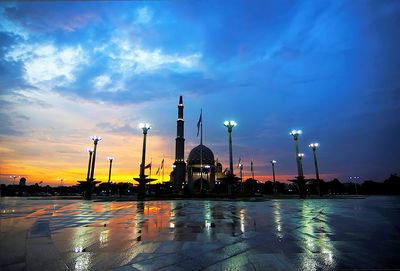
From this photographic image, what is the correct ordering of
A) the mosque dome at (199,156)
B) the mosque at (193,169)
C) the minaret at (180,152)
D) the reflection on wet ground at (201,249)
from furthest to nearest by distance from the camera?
the mosque dome at (199,156)
the mosque at (193,169)
the minaret at (180,152)
the reflection on wet ground at (201,249)

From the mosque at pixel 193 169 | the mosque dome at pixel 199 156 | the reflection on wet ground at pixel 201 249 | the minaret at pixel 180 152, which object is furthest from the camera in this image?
the mosque dome at pixel 199 156

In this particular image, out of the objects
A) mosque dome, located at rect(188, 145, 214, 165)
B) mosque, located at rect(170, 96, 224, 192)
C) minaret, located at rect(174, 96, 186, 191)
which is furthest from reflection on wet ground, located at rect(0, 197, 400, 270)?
mosque dome, located at rect(188, 145, 214, 165)

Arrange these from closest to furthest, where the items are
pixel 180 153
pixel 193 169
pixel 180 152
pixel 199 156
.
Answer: pixel 180 152 → pixel 180 153 → pixel 199 156 → pixel 193 169

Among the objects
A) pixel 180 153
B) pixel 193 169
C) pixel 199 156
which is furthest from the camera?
pixel 193 169

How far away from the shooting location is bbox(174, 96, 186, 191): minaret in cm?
10462

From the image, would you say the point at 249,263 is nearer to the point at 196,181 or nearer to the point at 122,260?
the point at 122,260

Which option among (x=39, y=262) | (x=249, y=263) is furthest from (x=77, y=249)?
(x=249, y=263)

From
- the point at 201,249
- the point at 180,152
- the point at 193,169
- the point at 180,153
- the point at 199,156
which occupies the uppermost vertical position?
the point at 180,152

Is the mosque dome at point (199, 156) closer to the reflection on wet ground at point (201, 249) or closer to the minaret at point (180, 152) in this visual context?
the minaret at point (180, 152)

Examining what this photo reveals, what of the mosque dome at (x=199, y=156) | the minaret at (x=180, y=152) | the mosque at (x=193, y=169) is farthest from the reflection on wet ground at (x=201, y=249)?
the mosque dome at (x=199, y=156)

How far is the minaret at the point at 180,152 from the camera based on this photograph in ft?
343

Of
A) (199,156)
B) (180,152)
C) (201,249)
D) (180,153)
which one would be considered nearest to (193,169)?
(199,156)

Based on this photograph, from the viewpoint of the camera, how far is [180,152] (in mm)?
109562

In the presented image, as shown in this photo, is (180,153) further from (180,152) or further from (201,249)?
(201,249)
